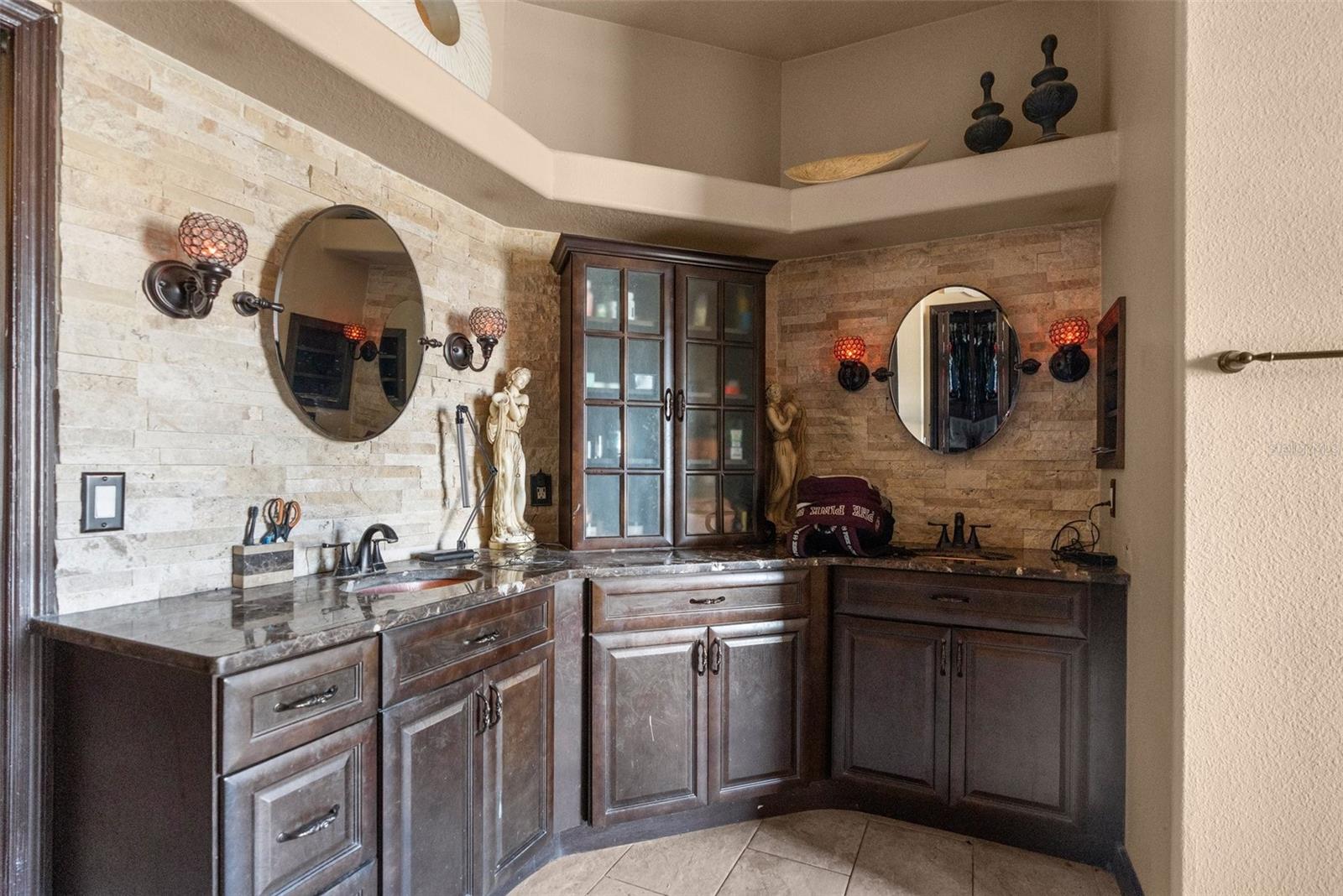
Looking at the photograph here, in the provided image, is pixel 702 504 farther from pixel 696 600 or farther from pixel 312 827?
pixel 312 827

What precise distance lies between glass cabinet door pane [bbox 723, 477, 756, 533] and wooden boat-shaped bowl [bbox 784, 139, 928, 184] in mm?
1340

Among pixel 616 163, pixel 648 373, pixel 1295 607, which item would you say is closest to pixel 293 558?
pixel 648 373

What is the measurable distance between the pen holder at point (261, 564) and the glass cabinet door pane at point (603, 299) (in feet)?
4.72

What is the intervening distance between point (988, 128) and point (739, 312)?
3.99ft

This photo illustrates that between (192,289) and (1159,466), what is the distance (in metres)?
2.60

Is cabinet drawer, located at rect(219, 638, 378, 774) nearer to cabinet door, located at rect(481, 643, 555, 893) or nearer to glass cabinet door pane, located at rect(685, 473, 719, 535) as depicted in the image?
cabinet door, located at rect(481, 643, 555, 893)

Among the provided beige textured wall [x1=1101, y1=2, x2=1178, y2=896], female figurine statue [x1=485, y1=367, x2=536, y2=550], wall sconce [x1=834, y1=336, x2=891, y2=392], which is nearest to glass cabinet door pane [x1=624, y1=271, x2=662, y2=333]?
female figurine statue [x1=485, y1=367, x2=536, y2=550]

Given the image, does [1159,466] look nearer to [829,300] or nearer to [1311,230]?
[1311,230]

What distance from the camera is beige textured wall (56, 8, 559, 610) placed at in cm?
154

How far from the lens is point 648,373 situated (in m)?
2.90

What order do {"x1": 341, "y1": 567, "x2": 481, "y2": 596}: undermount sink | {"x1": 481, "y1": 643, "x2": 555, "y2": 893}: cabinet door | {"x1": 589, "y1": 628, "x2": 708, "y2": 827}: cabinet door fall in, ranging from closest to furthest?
{"x1": 481, "y1": 643, "x2": 555, "y2": 893}: cabinet door, {"x1": 341, "y1": 567, "x2": 481, "y2": 596}: undermount sink, {"x1": 589, "y1": 628, "x2": 708, "y2": 827}: cabinet door

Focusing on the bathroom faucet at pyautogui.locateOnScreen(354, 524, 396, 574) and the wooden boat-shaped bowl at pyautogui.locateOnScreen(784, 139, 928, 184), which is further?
the wooden boat-shaped bowl at pyautogui.locateOnScreen(784, 139, 928, 184)

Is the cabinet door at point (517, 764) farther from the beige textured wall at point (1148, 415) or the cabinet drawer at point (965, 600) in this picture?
the beige textured wall at point (1148, 415)

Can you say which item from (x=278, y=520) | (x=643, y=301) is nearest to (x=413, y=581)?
(x=278, y=520)
